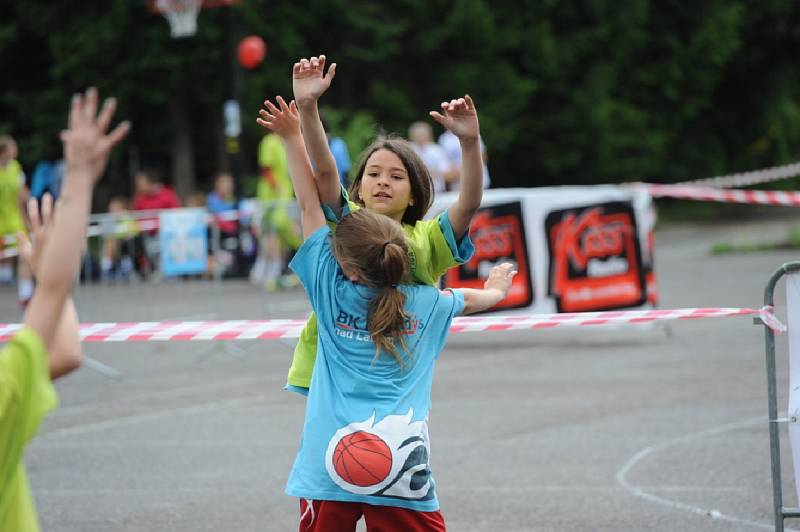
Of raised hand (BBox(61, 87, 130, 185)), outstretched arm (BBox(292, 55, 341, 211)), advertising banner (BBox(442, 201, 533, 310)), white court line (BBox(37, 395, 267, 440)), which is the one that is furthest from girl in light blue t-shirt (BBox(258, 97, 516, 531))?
advertising banner (BBox(442, 201, 533, 310))

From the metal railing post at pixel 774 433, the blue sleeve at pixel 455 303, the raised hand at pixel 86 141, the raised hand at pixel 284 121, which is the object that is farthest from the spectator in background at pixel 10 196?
the raised hand at pixel 86 141

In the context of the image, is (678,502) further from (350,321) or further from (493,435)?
→ (350,321)

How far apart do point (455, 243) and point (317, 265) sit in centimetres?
60

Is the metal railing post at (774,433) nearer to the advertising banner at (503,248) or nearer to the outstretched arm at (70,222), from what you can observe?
the outstretched arm at (70,222)

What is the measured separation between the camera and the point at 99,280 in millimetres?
21938

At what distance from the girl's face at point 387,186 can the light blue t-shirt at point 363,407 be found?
412 mm

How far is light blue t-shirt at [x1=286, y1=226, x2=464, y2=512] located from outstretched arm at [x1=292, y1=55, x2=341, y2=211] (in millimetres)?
377

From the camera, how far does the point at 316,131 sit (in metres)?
4.35

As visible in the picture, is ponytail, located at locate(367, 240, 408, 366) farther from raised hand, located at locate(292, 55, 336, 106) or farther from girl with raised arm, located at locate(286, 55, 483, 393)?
raised hand, located at locate(292, 55, 336, 106)

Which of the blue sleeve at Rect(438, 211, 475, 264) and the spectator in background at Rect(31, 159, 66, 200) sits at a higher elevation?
the spectator in background at Rect(31, 159, 66, 200)

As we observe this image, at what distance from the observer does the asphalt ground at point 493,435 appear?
250 inches

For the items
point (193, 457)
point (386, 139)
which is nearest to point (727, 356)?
→ point (193, 457)

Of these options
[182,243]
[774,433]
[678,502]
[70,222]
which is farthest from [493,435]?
[182,243]

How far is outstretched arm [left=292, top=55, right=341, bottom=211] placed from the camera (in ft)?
14.3
